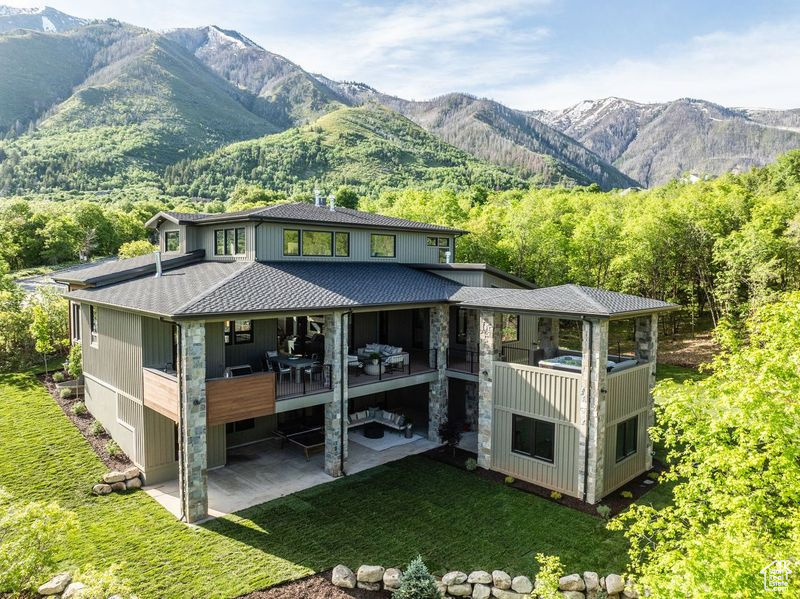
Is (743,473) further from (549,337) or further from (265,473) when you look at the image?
(265,473)

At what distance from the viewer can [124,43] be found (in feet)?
616

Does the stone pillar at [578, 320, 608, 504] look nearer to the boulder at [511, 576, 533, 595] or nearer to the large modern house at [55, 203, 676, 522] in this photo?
the large modern house at [55, 203, 676, 522]

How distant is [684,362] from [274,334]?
23309mm

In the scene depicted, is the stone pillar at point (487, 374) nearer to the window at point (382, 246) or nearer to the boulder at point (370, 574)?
the boulder at point (370, 574)

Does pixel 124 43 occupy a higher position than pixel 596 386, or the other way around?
pixel 124 43

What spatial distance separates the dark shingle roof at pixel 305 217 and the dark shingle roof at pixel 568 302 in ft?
18.4

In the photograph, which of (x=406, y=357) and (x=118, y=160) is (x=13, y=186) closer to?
(x=118, y=160)

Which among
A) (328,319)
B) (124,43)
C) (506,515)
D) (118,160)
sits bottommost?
(506,515)

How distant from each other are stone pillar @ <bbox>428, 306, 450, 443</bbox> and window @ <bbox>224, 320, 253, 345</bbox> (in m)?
5.98

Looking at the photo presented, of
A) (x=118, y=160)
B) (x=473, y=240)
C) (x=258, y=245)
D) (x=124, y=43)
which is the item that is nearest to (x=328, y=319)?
(x=258, y=245)

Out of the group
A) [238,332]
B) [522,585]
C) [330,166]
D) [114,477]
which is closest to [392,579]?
[522,585]

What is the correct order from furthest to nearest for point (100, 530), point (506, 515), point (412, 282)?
1. point (412, 282)
2. point (506, 515)
3. point (100, 530)

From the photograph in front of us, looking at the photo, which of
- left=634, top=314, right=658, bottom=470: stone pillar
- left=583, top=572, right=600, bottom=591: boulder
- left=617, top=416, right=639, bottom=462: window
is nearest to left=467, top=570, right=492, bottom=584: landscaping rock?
left=583, top=572, right=600, bottom=591: boulder

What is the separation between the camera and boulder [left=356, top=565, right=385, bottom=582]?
9203 mm
